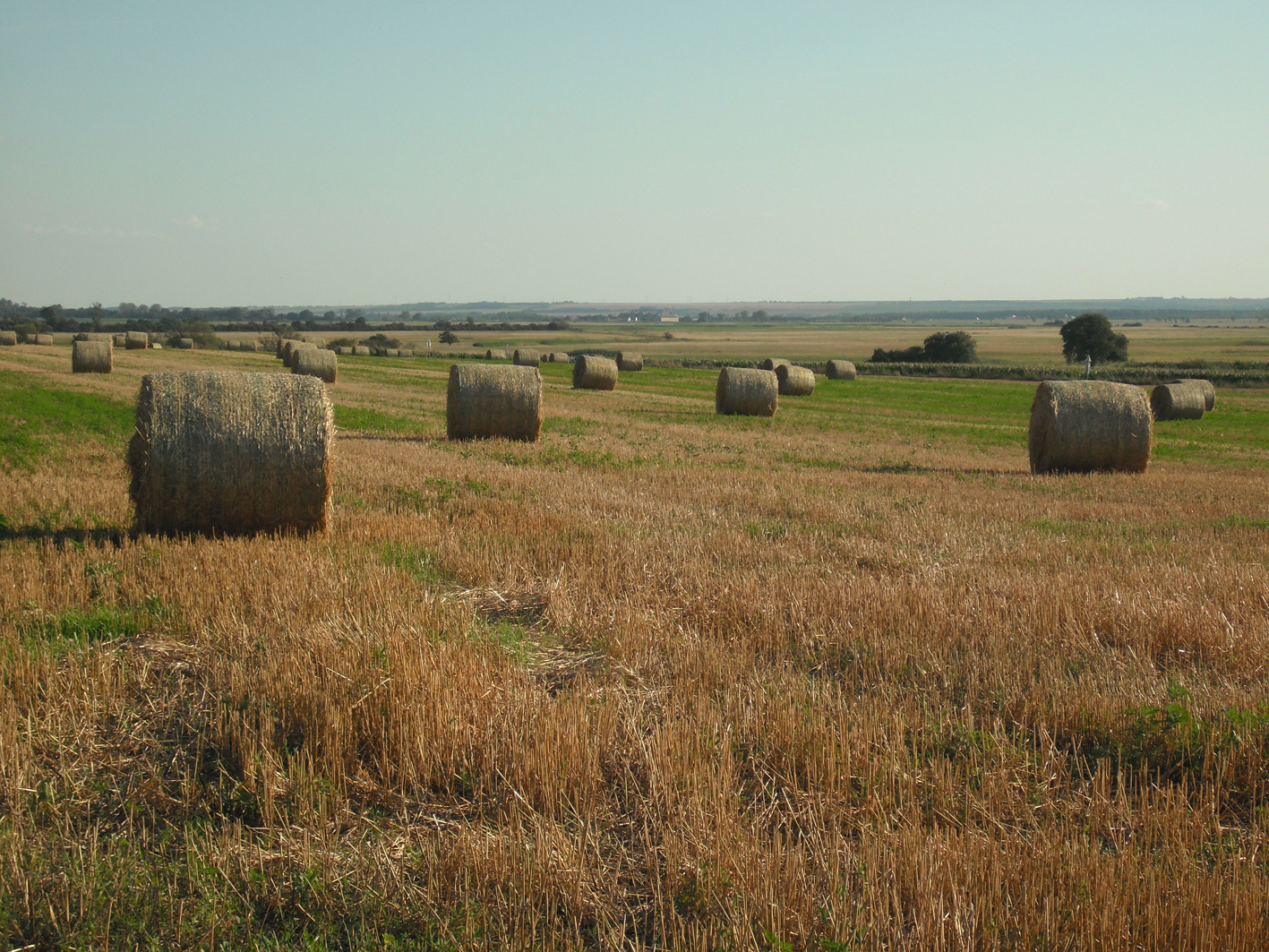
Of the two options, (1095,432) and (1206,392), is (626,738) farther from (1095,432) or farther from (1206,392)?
(1206,392)

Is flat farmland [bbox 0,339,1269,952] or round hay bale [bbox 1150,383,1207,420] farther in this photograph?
round hay bale [bbox 1150,383,1207,420]

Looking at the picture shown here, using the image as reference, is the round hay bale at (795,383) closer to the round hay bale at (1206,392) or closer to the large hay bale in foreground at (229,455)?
the round hay bale at (1206,392)

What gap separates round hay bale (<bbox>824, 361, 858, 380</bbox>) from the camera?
6228 cm

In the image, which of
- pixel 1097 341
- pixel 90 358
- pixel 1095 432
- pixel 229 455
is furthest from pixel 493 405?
pixel 1097 341

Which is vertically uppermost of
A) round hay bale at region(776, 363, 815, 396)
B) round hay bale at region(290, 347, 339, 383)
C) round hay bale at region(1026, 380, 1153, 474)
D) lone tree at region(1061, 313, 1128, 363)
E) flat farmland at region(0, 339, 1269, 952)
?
lone tree at region(1061, 313, 1128, 363)

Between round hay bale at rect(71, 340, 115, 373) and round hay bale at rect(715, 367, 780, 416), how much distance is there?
80.4 ft

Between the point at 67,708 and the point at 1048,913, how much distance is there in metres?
4.75

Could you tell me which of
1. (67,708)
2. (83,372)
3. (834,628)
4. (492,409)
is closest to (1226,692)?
(834,628)

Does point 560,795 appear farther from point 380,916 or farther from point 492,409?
point 492,409

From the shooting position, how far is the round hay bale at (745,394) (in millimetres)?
31688

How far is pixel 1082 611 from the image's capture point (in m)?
7.25

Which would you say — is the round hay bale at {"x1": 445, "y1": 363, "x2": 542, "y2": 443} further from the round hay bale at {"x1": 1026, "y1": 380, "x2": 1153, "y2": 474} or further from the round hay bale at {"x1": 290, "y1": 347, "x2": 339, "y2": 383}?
the round hay bale at {"x1": 290, "y1": 347, "x2": 339, "y2": 383}

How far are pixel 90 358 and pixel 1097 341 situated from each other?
78.5 metres

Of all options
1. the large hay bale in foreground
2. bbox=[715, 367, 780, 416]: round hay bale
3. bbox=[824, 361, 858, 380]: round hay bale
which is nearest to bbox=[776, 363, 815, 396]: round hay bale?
bbox=[715, 367, 780, 416]: round hay bale
